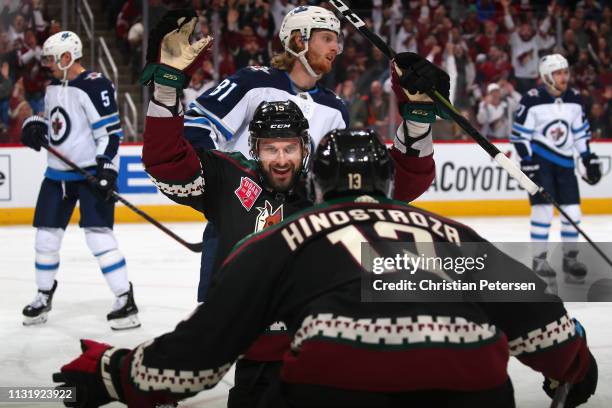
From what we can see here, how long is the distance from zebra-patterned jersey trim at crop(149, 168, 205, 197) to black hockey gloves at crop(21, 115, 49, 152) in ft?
8.22

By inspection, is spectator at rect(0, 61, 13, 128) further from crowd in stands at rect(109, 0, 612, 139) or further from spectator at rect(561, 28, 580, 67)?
spectator at rect(561, 28, 580, 67)

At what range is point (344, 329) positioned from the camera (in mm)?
1571

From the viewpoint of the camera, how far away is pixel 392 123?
8.96 m

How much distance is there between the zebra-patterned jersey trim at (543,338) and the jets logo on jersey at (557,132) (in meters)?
4.65

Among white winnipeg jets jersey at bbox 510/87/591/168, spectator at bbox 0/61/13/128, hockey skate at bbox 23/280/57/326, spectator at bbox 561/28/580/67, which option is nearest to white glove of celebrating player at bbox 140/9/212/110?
hockey skate at bbox 23/280/57/326

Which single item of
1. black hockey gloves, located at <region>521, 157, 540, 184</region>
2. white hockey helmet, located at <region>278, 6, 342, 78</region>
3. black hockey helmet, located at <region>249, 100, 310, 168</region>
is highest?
white hockey helmet, located at <region>278, 6, 342, 78</region>

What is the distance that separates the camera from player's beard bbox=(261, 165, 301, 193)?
2.50 m

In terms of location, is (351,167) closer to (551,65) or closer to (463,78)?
(551,65)

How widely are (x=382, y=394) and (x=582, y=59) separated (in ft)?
29.5

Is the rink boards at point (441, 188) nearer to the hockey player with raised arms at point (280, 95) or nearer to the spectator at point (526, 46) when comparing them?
the spectator at point (526, 46)

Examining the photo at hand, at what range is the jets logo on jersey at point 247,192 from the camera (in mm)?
2574

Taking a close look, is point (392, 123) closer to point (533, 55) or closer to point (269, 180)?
point (533, 55)

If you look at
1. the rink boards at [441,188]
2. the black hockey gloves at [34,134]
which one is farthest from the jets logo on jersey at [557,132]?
the black hockey gloves at [34,134]

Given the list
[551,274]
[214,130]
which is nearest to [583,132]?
[551,274]
